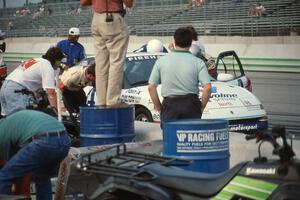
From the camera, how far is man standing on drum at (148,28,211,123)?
778 cm

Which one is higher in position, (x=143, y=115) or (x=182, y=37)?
(x=182, y=37)

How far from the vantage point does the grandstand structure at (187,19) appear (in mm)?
35500

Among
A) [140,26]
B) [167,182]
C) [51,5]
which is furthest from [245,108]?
[51,5]

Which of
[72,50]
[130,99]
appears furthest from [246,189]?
[72,50]

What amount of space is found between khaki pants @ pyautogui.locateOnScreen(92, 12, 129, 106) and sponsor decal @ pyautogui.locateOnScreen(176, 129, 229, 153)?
2002mm

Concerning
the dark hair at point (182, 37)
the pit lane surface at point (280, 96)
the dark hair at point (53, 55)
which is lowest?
the pit lane surface at point (280, 96)

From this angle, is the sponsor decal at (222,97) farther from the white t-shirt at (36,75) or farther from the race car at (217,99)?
the white t-shirt at (36,75)

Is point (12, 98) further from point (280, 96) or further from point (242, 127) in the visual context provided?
point (280, 96)

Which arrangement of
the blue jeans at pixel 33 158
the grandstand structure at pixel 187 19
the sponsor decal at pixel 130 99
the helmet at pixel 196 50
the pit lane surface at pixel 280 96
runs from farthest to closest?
the grandstand structure at pixel 187 19 → the pit lane surface at pixel 280 96 → the helmet at pixel 196 50 → the sponsor decal at pixel 130 99 → the blue jeans at pixel 33 158

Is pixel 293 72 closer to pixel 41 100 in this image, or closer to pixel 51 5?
pixel 41 100

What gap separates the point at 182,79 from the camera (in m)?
7.80

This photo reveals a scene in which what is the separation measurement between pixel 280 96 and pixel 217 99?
8.71 metres

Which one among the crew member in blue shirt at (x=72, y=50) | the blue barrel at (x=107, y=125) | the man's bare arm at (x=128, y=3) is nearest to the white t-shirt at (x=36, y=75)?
the blue barrel at (x=107, y=125)

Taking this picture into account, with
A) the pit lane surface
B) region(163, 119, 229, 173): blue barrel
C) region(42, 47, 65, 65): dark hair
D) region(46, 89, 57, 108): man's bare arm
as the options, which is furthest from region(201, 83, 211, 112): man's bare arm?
the pit lane surface
